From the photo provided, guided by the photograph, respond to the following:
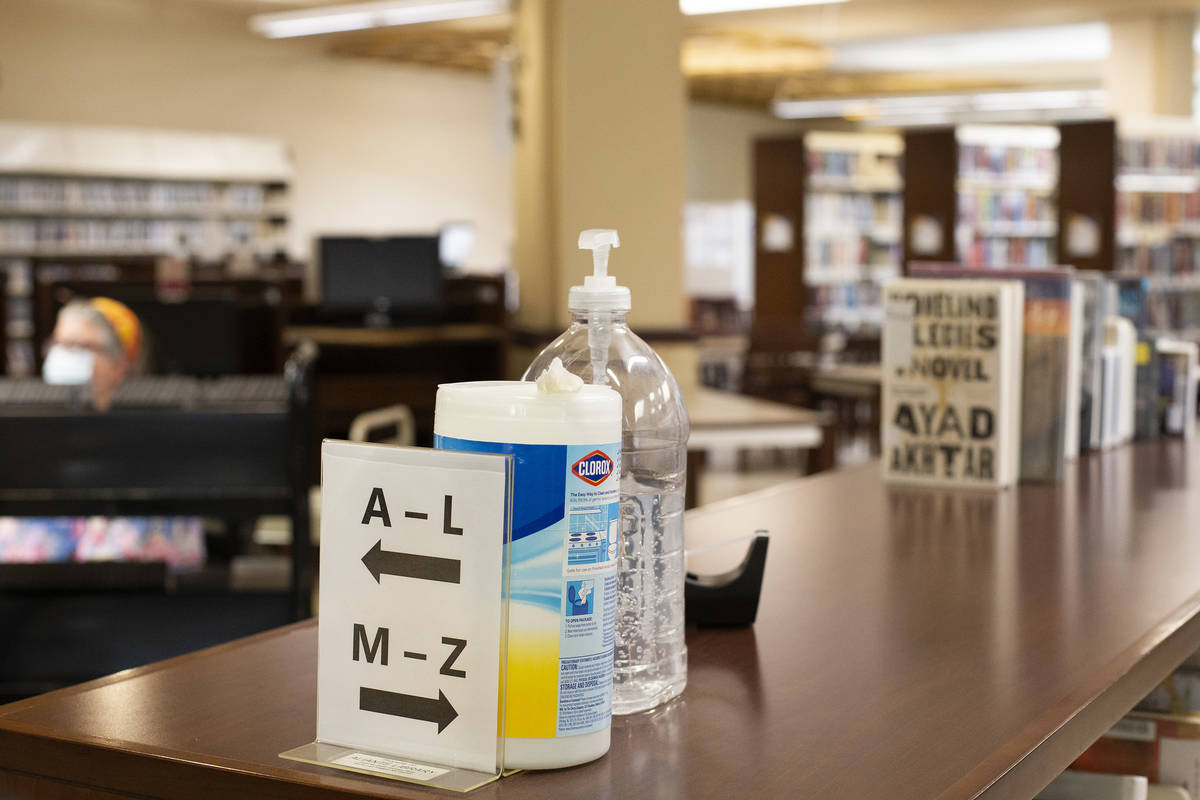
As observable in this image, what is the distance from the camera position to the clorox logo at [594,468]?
0.78 meters

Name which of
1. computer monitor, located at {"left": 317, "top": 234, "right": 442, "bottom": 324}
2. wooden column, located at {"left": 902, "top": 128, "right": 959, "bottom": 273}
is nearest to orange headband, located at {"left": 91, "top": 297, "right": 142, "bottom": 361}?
computer monitor, located at {"left": 317, "top": 234, "right": 442, "bottom": 324}

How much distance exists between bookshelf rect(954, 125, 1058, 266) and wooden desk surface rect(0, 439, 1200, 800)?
31.3 feet

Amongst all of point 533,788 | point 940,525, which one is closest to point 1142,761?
point 940,525

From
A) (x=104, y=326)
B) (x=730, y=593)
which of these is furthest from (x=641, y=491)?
(x=104, y=326)

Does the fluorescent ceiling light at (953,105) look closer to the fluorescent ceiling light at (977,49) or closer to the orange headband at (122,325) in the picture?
the fluorescent ceiling light at (977,49)

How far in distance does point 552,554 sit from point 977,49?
14.1 metres

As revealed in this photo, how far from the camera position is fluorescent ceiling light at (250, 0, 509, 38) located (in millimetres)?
9087

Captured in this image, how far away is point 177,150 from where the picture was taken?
1210 centimetres

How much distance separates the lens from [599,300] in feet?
2.86

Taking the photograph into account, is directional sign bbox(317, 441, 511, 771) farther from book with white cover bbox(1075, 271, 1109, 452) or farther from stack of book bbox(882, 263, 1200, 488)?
book with white cover bbox(1075, 271, 1109, 452)

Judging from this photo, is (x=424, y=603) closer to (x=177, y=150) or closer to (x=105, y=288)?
(x=105, y=288)

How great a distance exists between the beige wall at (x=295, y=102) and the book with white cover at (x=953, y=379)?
923 centimetres

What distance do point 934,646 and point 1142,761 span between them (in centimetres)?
45

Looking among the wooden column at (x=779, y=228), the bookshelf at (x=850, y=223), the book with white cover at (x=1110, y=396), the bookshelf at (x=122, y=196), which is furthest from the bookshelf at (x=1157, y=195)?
the book with white cover at (x=1110, y=396)
